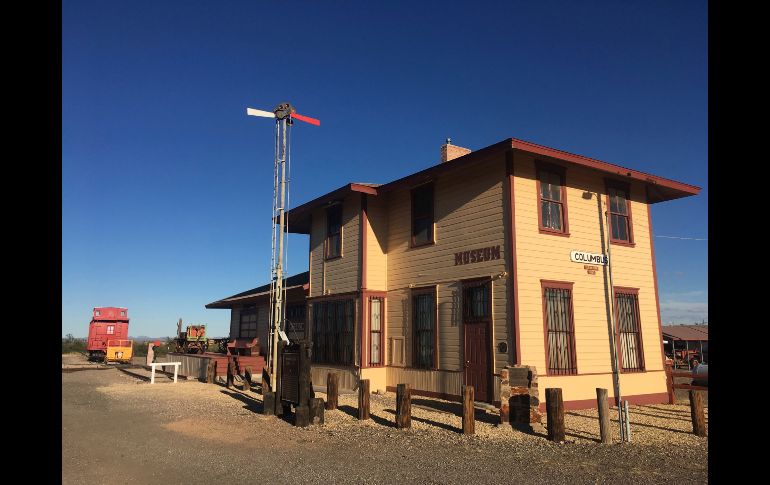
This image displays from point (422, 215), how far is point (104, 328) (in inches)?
1292

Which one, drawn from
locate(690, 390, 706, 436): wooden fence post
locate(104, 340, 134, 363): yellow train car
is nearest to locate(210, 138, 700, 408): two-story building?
locate(690, 390, 706, 436): wooden fence post

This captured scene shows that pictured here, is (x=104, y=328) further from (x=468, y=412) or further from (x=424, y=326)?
(x=468, y=412)

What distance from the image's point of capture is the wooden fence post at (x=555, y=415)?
9.62 m

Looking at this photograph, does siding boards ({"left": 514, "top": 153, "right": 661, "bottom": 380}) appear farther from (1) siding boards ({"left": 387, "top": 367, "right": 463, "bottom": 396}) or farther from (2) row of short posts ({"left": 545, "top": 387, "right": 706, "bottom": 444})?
(2) row of short posts ({"left": 545, "top": 387, "right": 706, "bottom": 444})

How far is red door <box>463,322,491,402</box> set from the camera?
44.4ft

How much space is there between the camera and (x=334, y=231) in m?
19.2

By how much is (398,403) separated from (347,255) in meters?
7.84

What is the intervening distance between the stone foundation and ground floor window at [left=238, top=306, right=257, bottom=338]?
1817 centimetres

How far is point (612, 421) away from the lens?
11.5 metres

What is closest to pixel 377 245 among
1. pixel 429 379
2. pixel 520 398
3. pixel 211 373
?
pixel 429 379

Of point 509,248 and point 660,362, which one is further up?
point 509,248
